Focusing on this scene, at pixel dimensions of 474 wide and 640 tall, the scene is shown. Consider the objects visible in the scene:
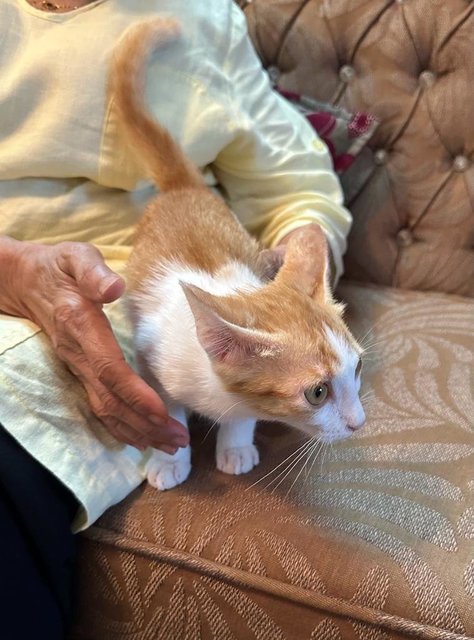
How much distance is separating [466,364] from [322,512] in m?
0.33

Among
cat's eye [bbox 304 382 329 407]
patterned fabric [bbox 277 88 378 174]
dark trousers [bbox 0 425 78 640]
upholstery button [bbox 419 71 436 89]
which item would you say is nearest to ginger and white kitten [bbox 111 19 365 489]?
cat's eye [bbox 304 382 329 407]

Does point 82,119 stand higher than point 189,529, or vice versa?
point 82,119

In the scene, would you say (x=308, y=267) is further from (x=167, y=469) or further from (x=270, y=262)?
(x=167, y=469)

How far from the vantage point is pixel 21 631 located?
0.69 metres

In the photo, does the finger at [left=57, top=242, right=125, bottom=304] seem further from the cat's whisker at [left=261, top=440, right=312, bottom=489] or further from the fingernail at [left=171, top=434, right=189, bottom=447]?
the cat's whisker at [left=261, top=440, right=312, bottom=489]

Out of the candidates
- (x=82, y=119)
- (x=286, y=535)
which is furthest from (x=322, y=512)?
(x=82, y=119)

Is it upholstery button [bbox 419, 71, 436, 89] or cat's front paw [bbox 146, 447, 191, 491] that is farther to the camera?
upholstery button [bbox 419, 71, 436, 89]

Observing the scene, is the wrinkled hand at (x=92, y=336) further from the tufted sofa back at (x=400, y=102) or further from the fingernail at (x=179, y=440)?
the tufted sofa back at (x=400, y=102)

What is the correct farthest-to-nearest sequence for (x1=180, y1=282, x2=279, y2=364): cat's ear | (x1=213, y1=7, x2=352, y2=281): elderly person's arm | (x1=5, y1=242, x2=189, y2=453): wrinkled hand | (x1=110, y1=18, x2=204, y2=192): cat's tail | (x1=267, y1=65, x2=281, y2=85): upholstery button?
(x1=267, y1=65, x2=281, y2=85): upholstery button → (x1=213, y1=7, x2=352, y2=281): elderly person's arm → (x1=110, y1=18, x2=204, y2=192): cat's tail → (x1=5, y1=242, x2=189, y2=453): wrinkled hand → (x1=180, y1=282, x2=279, y2=364): cat's ear

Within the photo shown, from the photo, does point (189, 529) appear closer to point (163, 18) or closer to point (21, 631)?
point (21, 631)

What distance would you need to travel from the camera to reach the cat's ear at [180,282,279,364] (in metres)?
0.62

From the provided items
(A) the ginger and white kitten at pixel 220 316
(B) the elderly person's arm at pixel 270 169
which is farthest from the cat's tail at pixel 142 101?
(B) the elderly person's arm at pixel 270 169

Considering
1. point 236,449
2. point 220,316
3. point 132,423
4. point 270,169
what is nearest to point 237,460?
point 236,449

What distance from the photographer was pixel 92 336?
0.73m
